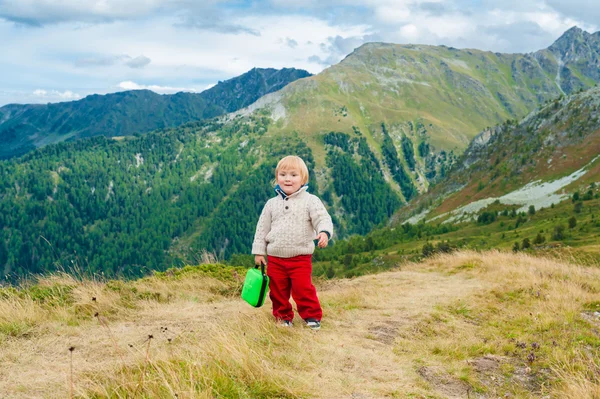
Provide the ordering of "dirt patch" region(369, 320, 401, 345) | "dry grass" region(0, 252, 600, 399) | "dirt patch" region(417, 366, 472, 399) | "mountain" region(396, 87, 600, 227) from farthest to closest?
"mountain" region(396, 87, 600, 227)
"dirt patch" region(369, 320, 401, 345)
"dirt patch" region(417, 366, 472, 399)
"dry grass" region(0, 252, 600, 399)

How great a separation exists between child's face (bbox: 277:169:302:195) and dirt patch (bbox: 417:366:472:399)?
4.11m

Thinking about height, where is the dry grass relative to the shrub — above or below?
above

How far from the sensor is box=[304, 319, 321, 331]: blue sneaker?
26.5 feet

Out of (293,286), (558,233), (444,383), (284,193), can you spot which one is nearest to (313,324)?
(293,286)

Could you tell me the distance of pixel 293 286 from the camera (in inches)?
328

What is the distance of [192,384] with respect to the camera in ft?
14.3

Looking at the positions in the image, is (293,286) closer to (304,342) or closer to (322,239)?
(322,239)

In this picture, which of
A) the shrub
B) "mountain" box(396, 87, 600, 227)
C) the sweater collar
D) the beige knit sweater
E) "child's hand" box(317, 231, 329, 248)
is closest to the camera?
"child's hand" box(317, 231, 329, 248)

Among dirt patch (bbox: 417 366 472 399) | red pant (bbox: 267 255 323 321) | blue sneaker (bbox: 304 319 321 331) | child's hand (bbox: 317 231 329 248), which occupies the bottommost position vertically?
dirt patch (bbox: 417 366 472 399)

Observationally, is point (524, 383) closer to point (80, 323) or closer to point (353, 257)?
point (80, 323)

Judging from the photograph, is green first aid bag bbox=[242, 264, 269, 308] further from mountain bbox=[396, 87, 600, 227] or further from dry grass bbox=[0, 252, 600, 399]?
mountain bbox=[396, 87, 600, 227]

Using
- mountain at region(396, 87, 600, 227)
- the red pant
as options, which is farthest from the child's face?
mountain at region(396, 87, 600, 227)

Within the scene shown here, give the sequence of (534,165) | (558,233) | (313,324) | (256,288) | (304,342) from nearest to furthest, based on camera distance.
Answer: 1. (304,342)
2. (256,288)
3. (313,324)
4. (558,233)
5. (534,165)

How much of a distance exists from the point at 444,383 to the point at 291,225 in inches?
156
